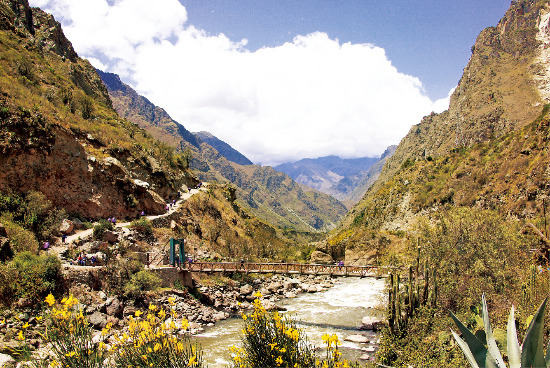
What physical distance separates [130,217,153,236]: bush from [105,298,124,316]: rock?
1194 centimetres

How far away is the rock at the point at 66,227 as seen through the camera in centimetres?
2417

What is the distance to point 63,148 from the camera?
1089 inches

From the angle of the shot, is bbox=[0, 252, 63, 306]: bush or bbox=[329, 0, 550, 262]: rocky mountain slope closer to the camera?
bbox=[0, 252, 63, 306]: bush

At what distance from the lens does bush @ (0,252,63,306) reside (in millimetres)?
15945

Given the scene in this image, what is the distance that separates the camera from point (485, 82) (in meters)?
119

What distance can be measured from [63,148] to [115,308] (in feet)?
53.3

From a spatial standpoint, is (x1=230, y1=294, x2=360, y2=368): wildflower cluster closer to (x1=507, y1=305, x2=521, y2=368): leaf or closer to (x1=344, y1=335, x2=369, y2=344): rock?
(x1=507, y1=305, x2=521, y2=368): leaf

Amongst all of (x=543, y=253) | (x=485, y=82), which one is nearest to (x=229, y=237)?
(x=543, y=253)

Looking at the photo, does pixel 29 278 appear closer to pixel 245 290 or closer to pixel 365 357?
pixel 245 290

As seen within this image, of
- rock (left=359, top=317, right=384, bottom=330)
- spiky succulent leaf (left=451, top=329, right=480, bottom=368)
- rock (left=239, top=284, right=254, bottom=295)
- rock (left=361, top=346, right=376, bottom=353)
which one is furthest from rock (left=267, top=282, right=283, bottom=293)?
spiky succulent leaf (left=451, top=329, right=480, bottom=368)

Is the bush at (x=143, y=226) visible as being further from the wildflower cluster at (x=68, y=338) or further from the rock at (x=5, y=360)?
the wildflower cluster at (x=68, y=338)

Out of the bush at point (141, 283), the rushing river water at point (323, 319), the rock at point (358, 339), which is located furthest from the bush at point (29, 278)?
the rock at point (358, 339)

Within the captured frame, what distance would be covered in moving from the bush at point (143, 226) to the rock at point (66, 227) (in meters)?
6.34

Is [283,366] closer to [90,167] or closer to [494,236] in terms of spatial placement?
[494,236]
